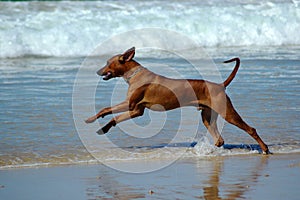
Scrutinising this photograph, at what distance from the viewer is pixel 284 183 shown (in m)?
5.94

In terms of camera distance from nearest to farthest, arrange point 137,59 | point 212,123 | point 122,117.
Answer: point 122,117
point 212,123
point 137,59

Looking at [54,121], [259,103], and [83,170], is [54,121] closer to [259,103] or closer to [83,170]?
[83,170]

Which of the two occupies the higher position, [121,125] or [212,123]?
[212,123]

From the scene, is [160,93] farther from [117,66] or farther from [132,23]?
[132,23]

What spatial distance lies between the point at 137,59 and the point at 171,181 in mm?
8035

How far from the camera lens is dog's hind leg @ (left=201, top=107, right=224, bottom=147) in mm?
7438

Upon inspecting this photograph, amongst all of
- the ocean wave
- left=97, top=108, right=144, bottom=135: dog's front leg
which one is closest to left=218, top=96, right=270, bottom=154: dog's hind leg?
left=97, top=108, right=144, bottom=135: dog's front leg

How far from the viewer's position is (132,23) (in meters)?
17.8

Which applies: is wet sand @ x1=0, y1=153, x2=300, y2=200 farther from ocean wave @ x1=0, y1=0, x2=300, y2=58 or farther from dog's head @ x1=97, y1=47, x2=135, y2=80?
ocean wave @ x1=0, y1=0, x2=300, y2=58

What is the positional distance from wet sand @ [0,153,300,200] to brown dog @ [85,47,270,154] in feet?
1.92

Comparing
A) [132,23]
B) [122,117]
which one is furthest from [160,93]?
[132,23]

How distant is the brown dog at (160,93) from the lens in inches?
285

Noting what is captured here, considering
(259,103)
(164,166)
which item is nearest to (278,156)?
(164,166)

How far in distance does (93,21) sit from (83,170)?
36.1 feet
